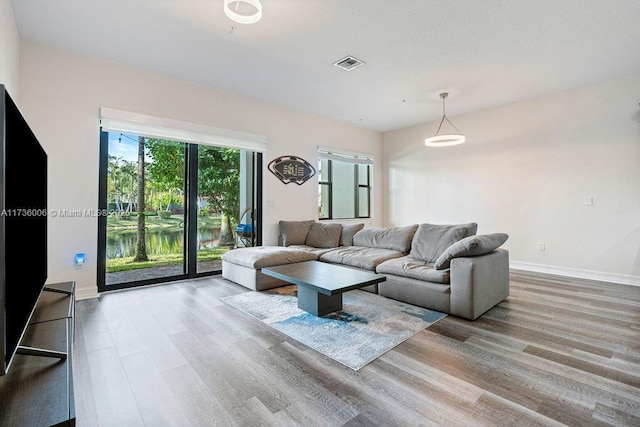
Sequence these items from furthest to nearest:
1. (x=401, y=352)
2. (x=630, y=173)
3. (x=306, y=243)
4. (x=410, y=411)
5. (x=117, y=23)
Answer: (x=306, y=243) < (x=630, y=173) < (x=117, y=23) < (x=401, y=352) < (x=410, y=411)

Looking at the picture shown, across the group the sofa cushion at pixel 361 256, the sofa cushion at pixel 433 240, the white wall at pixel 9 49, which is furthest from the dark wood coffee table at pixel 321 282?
the white wall at pixel 9 49

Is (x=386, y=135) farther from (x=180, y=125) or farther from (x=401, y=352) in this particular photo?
(x=401, y=352)

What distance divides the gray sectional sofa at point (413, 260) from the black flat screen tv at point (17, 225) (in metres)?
2.19

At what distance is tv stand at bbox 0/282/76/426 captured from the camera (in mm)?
828

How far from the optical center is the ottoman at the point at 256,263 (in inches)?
140

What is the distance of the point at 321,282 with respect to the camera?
8.46 ft

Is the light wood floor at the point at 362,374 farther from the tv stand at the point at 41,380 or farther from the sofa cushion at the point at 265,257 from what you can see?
the sofa cushion at the point at 265,257

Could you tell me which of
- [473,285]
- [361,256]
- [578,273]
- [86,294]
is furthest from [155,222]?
[578,273]

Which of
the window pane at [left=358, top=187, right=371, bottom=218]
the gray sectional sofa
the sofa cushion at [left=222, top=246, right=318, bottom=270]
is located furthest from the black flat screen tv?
the window pane at [left=358, top=187, right=371, bottom=218]

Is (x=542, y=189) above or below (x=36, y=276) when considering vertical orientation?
above

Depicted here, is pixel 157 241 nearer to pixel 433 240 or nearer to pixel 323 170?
pixel 323 170

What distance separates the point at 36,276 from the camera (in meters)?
1.60

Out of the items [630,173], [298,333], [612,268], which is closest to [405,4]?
[298,333]

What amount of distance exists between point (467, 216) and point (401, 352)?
406 cm
